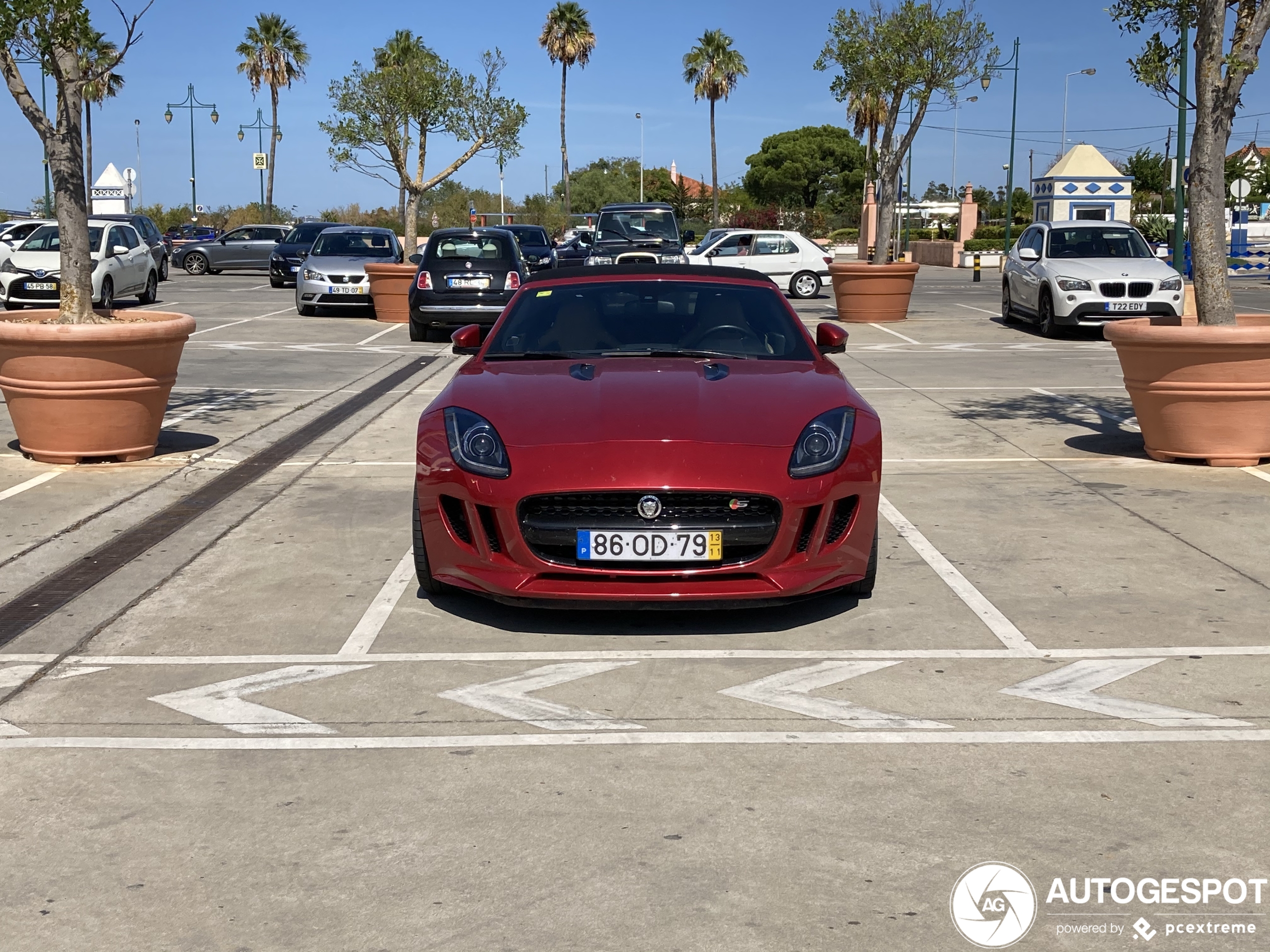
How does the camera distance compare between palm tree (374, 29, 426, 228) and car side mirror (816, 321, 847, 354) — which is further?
palm tree (374, 29, 426, 228)

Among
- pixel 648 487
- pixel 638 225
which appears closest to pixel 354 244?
pixel 638 225

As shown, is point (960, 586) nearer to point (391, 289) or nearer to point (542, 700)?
point (542, 700)

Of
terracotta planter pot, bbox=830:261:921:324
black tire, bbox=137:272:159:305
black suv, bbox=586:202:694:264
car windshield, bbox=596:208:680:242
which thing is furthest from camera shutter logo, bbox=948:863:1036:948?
car windshield, bbox=596:208:680:242

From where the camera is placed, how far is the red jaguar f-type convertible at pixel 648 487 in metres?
5.35

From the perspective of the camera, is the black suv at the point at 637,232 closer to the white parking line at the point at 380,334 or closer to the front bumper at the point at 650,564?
the white parking line at the point at 380,334

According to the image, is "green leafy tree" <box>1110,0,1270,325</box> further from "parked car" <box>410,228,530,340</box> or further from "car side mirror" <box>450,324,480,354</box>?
"parked car" <box>410,228,530,340</box>

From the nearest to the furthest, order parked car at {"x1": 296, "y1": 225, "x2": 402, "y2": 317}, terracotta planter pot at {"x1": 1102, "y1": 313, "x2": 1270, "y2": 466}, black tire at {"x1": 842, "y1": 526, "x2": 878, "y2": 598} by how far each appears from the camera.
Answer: black tire at {"x1": 842, "y1": 526, "x2": 878, "y2": 598} → terracotta planter pot at {"x1": 1102, "y1": 313, "x2": 1270, "y2": 466} → parked car at {"x1": 296, "y1": 225, "x2": 402, "y2": 317}

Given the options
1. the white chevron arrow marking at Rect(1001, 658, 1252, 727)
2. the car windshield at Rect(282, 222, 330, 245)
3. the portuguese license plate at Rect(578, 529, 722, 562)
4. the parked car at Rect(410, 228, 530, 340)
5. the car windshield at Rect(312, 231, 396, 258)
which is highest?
the car windshield at Rect(282, 222, 330, 245)

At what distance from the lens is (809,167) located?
97562 mm

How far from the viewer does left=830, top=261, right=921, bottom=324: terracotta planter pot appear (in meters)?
22.9

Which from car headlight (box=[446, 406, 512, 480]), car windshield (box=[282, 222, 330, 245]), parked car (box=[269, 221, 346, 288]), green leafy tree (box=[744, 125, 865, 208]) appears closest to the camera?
car headlight (box=[446, 406, 512, 480])

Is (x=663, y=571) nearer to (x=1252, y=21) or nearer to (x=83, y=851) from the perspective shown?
(x=83, y=851)

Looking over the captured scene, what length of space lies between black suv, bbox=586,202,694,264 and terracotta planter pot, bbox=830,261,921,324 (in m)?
4.97

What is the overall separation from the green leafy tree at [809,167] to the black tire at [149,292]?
241 ft
